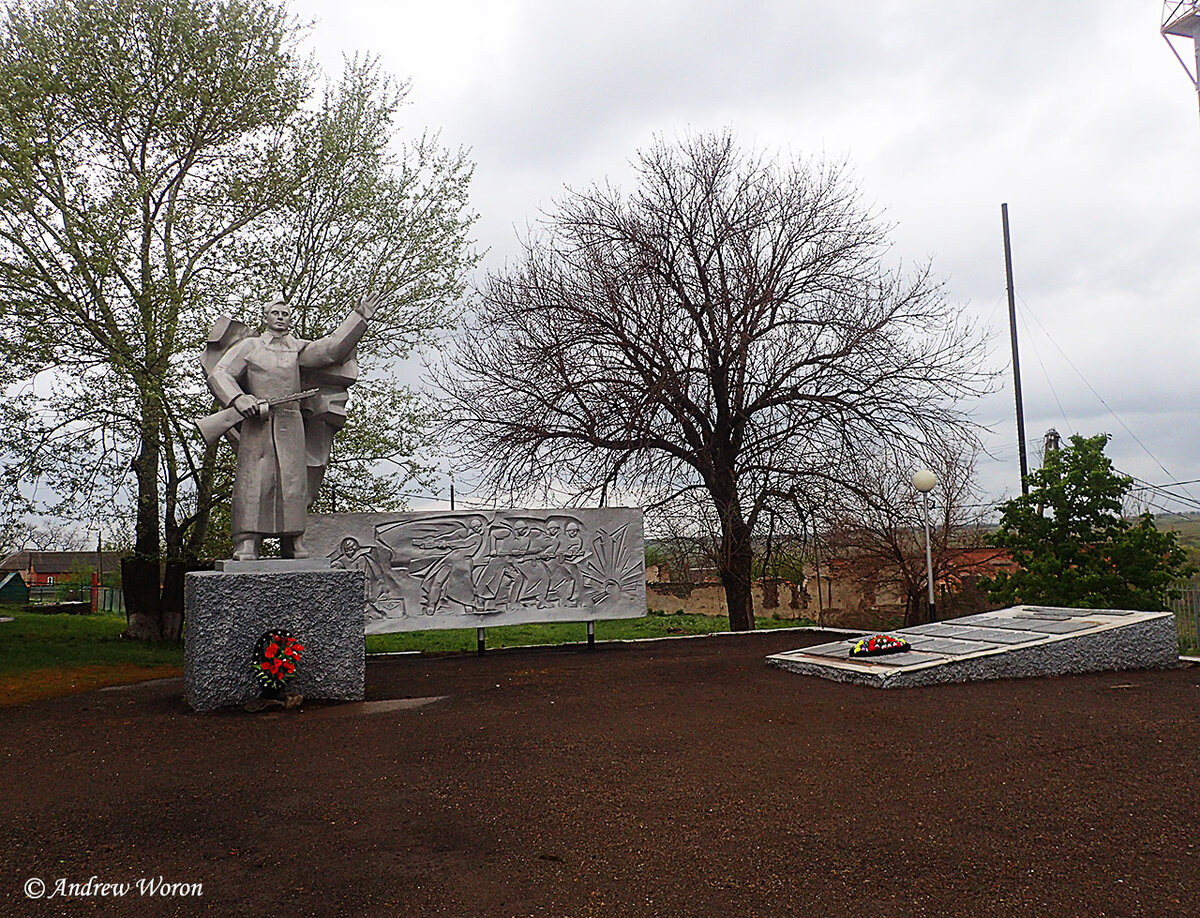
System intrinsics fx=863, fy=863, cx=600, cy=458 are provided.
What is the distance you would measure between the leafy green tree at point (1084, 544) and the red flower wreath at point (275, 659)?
9.13 metres

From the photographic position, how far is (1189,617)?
11664mm

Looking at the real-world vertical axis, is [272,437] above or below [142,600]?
above

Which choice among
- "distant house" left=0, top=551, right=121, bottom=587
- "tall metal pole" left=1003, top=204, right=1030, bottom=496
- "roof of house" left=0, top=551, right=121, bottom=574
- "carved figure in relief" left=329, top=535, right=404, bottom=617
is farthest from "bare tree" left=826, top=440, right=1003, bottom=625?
"roof of house" left=0, top=551, right=121, bottom=574

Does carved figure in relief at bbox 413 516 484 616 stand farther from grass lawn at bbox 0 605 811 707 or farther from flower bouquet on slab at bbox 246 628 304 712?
flower bouquet on slab at bbox 246 628 304 712

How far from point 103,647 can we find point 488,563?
551 centimetres

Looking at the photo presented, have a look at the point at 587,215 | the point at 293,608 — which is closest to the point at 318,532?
the point at 293,608

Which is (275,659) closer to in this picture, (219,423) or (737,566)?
(219,423)

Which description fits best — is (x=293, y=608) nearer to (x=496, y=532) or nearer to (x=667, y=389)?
(x=496, y=532)

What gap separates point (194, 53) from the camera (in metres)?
11.7

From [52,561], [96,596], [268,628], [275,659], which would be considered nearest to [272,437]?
[268,628]

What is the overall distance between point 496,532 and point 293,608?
146 inches

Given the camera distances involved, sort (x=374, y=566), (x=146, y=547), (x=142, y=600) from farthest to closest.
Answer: (x=142, y=600) < (x=146, y=547) < (x=374, y=566)

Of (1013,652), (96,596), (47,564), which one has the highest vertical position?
(47,564)

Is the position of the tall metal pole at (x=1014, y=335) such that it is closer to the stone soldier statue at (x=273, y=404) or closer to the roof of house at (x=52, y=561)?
the stone soldier statue at (x=273, y=404)
